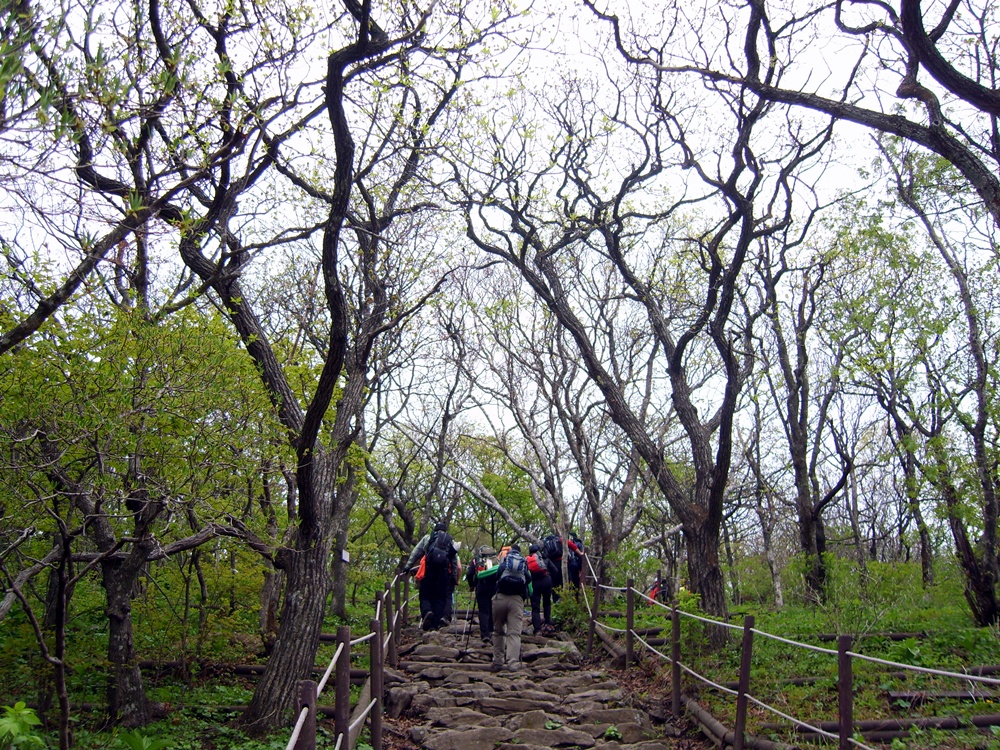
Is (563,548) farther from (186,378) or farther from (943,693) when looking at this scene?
(186,378)

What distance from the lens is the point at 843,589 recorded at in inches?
388

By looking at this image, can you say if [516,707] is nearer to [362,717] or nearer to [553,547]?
[362,717]

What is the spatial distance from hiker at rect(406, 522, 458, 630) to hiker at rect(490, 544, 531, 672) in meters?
2.43

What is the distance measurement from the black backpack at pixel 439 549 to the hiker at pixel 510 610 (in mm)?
2390

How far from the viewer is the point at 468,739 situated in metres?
7.61

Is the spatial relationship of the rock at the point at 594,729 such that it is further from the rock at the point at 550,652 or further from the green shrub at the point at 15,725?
the green shrub at the point at 15,725

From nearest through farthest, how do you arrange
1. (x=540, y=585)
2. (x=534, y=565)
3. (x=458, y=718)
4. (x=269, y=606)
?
(x=458, y=718) → (x=269, y=606) → (x=534, y=565) → (x=540, y=585)

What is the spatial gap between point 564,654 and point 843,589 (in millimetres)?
4127

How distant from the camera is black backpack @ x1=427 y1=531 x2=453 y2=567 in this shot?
522 inches

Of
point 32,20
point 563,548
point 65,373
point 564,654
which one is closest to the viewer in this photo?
point 32,20

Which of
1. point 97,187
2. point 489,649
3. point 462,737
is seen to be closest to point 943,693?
point 462,737

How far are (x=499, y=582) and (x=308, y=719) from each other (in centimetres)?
695

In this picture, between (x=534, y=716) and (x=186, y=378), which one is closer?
(x=186, y=378)

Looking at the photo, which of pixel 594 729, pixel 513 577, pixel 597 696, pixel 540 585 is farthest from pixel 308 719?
pixel 540 585
